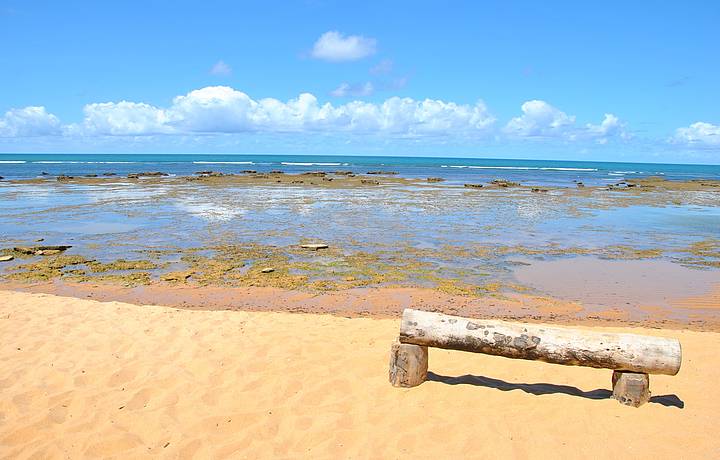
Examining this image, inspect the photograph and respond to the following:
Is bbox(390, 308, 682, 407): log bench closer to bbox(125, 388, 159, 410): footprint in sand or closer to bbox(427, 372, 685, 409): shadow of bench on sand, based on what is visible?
bbox(427, 372, 685, 409): shadow of bench on sand

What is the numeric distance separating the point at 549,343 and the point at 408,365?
5.06ft

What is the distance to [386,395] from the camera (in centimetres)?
582

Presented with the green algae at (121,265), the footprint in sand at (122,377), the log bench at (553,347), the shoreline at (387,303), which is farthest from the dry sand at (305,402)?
the green algae at (121,265)

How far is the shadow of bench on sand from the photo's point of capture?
5.65 m

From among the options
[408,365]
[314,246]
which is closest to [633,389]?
[408,365]

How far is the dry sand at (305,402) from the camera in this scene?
489cm

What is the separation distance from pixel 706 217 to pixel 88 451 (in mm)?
27764

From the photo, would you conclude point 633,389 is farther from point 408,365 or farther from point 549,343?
point 408,365

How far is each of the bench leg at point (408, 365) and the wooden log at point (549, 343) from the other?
126mm

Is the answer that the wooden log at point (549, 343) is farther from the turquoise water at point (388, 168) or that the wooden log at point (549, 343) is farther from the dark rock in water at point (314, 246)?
the turquoise water at point (388, 168)

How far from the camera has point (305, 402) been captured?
18.7ft

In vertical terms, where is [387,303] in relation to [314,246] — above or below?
below

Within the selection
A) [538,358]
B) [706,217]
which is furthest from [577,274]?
[706,217]

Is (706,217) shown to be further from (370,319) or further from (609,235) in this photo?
(370,319)
